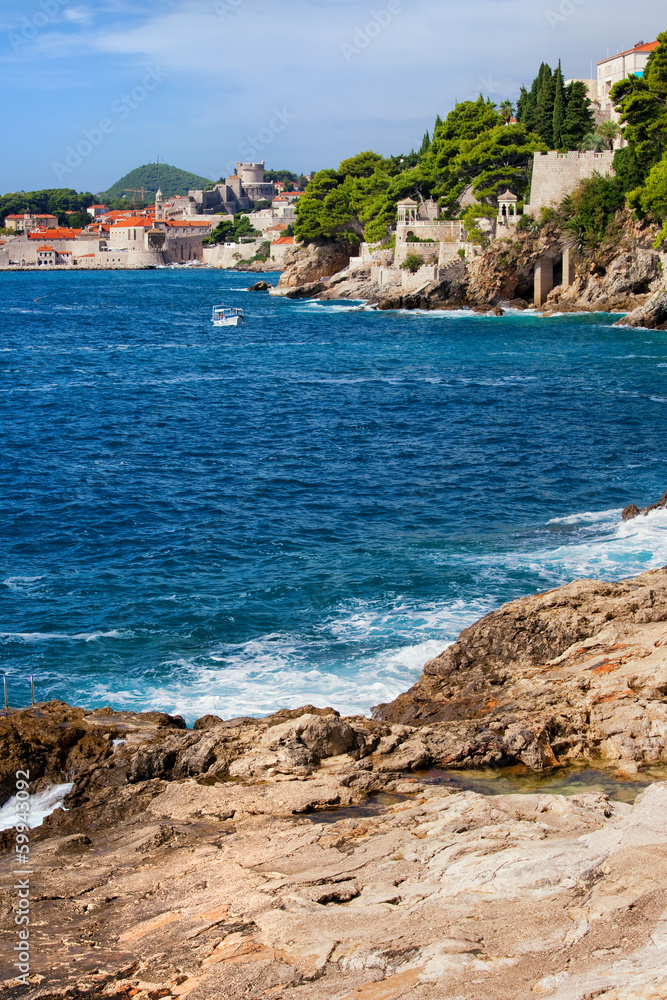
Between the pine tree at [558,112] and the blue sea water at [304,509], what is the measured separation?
84.0 feet

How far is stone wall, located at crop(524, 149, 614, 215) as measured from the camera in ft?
192

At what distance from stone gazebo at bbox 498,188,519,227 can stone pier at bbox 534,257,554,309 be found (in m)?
3.93

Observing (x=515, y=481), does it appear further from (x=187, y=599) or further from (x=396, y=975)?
(x=396, y=975)

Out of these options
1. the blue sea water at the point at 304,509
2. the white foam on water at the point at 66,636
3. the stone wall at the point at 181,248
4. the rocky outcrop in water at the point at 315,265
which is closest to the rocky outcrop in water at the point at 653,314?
the blue sea water at the point at 304,509

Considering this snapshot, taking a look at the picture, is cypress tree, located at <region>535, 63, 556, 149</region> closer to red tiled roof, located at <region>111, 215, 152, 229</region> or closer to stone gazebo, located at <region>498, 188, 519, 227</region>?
stone gazebo, located at <region>498, 188, 519, 227</region>

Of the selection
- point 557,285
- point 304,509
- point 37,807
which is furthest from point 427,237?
point 37,807

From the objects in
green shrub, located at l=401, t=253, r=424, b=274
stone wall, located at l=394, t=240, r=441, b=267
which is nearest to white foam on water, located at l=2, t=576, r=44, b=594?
stone wall, located at l=394, t=240, r=441, b=267

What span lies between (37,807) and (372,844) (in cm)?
366

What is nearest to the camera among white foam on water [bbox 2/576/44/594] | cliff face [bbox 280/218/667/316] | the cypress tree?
white foam on water [bbox 2/576/44/594]

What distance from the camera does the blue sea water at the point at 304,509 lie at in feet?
45.6

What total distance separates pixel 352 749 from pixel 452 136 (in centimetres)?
7447

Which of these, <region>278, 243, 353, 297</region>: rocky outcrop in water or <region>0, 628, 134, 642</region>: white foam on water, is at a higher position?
<region>278, 243, 353, 297</region>: rocky outcrop in water

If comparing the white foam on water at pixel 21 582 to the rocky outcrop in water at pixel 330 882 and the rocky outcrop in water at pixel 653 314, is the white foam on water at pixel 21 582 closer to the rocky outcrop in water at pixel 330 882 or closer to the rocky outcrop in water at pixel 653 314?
the rocky outcrop in water at pixel 330 882

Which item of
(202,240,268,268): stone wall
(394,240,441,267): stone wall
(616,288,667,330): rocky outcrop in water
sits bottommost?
(616,288,667,330): rocky outcrop in water
